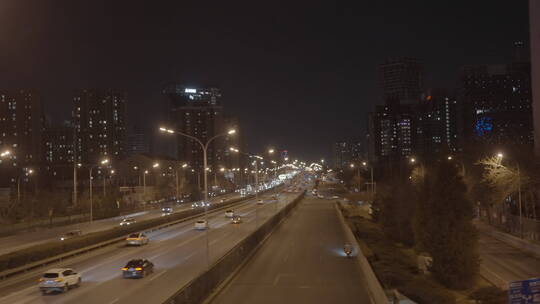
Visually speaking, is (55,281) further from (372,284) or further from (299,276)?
(372,284)

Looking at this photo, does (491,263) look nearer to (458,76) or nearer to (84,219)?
(84,219)

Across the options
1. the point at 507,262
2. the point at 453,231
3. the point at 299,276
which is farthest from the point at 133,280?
the point at 507,262

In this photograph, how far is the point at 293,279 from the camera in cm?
2562

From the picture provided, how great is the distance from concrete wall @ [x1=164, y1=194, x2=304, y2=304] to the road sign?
29.6 ft

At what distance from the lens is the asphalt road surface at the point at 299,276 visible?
21.6 m

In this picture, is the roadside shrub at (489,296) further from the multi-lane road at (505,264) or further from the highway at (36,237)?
the highway at (36,237)

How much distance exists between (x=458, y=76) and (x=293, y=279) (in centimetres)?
17372

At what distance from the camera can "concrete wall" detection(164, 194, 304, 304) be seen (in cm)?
1684

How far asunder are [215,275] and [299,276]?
18.0ft

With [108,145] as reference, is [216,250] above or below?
below

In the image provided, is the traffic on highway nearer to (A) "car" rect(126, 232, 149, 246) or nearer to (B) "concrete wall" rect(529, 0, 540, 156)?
(A) "car" rect(126, 232, 149, 246)

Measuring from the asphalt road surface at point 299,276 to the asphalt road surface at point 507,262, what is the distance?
8416mm

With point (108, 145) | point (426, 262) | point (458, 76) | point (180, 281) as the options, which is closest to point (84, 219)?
point (180, 281)

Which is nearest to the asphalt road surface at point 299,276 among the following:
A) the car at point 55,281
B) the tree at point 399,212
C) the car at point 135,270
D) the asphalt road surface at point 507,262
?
the car at point 135,270
